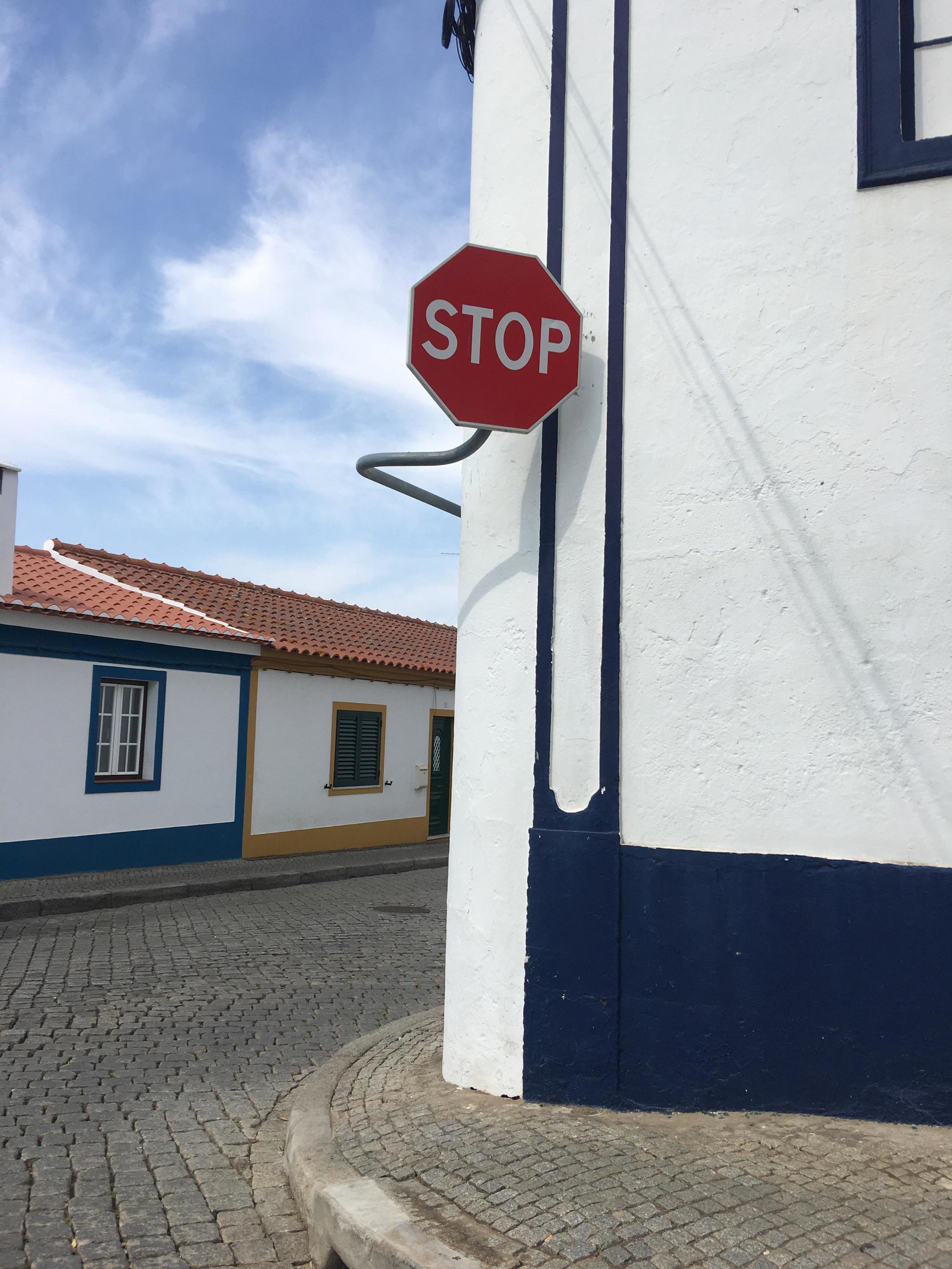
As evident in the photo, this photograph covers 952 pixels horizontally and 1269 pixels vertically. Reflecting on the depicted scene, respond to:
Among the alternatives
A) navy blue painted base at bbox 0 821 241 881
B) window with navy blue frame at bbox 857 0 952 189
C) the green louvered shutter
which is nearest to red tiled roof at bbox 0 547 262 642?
navy blue painted base at bbox 0 821 241 881

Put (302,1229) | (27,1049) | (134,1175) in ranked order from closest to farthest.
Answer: (302,1229) < (134,1175) < (27,1049)

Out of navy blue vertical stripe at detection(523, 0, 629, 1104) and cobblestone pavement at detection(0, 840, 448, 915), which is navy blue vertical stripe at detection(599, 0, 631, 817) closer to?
navy blue vertical stripe at detection(523, 0, 629, 1104)

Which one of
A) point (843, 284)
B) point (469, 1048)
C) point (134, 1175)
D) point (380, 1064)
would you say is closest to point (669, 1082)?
point (469, 1048)

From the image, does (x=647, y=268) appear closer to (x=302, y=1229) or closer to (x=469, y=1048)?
(x=469, y=1048)

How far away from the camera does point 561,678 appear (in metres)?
4.43

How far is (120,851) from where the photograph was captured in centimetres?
1302

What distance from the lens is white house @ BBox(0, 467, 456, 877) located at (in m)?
12.1

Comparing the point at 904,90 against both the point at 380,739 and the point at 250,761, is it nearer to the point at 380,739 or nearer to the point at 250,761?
the point at 250,761

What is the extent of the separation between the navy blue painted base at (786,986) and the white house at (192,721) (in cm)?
959

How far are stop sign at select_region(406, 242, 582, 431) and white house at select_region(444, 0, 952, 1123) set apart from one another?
158 millimetres

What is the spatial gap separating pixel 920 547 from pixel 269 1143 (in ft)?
12.1

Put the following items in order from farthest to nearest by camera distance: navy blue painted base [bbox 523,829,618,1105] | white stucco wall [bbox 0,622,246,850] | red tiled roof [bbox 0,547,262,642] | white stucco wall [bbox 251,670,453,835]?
white stucco wall [bbox 251,670,453,835]
red tiled roof [bbox 0,547,262,642]
white stucco wall [bbox 0,622,246,850]
navy blue painted base [bbox 523,829,618,1105]

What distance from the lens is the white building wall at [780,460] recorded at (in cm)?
401

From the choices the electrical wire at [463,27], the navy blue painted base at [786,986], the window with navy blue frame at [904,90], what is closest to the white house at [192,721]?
the electrical wire at [463,27]
